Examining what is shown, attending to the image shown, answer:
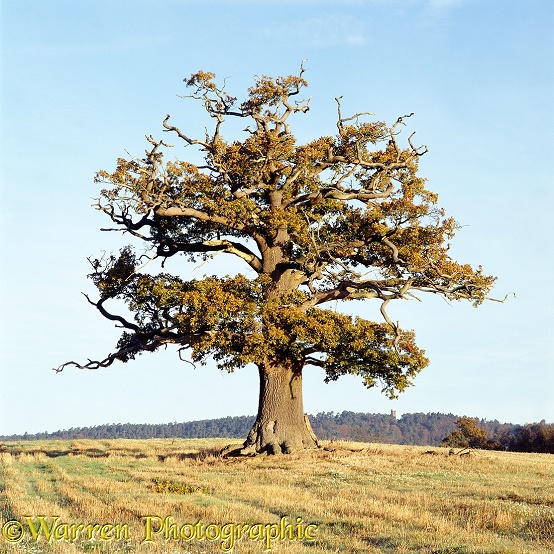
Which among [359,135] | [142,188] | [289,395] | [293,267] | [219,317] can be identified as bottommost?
[289,395]

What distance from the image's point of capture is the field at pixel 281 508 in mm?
14445

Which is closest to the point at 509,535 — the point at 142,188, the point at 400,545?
the point at 400,545

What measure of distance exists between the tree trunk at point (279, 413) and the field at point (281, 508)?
141 inches

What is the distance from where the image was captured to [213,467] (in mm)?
30578

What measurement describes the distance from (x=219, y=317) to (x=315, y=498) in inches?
520

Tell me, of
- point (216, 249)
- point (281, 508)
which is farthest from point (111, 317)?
point (281, 508)

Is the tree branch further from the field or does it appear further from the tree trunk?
the field

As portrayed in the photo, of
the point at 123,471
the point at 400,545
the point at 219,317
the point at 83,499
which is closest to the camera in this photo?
the point at 400,545

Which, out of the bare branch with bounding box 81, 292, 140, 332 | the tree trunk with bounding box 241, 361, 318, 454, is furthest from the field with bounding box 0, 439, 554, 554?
the bare branch with bounding box 81, 292, 140, 332

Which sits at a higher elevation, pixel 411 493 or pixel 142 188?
pixel 142 188

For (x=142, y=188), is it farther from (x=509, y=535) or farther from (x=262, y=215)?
(x=509, y=535)

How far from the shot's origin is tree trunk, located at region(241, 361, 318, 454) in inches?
1387

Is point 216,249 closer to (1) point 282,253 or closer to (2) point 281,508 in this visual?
(1) point 282,253

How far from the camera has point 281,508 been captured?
18.5m
